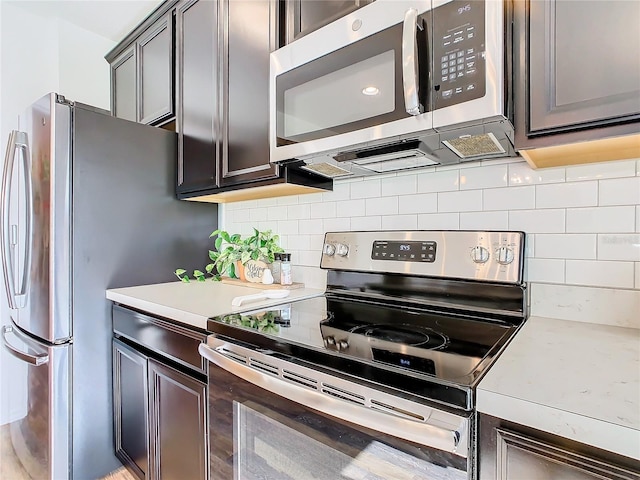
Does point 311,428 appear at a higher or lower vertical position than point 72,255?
lower

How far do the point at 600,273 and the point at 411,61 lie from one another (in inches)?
32.2

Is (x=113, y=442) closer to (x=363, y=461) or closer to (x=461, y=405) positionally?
(x=363, y=461)

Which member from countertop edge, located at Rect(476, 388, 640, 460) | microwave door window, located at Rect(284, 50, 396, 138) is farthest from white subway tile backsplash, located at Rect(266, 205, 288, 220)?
countertop edge, located at Rect(476, 388, 640, 460)

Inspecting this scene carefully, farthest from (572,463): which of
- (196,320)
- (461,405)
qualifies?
(196,320)

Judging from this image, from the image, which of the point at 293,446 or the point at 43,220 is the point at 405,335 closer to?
the point at 293,446

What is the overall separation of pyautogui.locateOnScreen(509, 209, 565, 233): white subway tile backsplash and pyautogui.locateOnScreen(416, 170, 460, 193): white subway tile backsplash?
0.75ft

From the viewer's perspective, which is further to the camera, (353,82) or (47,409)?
(47,409)

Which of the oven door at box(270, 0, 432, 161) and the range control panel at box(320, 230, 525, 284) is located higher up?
the oven door at box(270, 0, 432, 161)

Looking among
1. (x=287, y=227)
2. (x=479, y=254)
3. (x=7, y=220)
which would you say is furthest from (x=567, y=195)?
(x=7, y=220)

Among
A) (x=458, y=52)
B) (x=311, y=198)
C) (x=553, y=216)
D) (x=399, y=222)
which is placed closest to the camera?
(x=458, y=52)

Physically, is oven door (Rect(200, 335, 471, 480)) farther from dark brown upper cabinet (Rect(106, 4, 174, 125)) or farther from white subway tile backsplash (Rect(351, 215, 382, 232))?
dark brown upper cabinet (Rect(106, 4, 174, 125))

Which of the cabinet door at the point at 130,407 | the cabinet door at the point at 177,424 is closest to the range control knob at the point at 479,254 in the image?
the cabinet door at the point at 177,424

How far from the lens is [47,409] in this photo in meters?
1.56

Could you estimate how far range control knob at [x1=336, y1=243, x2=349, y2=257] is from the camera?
151cm
